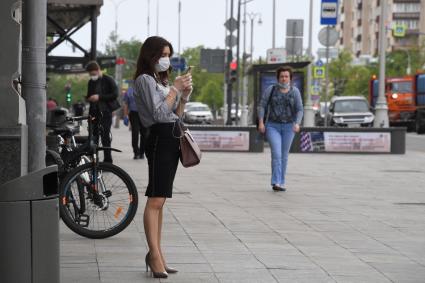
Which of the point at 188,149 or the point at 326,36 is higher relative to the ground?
the point at 326,36

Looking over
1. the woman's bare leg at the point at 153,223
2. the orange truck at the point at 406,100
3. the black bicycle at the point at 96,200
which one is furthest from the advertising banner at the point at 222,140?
the orange truck at the point at 406,100

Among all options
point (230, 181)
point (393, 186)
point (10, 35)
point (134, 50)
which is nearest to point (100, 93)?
point (230, 181)

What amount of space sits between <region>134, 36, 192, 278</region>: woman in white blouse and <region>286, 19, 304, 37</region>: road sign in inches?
1100

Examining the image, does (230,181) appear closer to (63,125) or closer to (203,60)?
(63,125)

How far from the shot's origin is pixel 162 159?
22.7 feet

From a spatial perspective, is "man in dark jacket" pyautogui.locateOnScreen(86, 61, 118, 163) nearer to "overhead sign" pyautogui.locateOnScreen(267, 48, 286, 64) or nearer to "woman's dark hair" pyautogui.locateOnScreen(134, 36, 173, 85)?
"woman's dark hair" pyautogui.locateOnScreen(134, 36, 173, 85)

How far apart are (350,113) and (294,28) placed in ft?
33.6

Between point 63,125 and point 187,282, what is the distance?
346cm

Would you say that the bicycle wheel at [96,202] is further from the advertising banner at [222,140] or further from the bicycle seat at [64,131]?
the advertising banner at [222,140]

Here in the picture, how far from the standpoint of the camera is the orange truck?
50.0 metres

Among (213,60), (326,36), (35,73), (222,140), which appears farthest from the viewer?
(213,60)

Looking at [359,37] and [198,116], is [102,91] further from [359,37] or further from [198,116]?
[359,37]

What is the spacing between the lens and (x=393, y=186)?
50.3ft

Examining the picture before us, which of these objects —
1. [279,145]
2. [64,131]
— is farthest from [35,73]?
[279,145]
